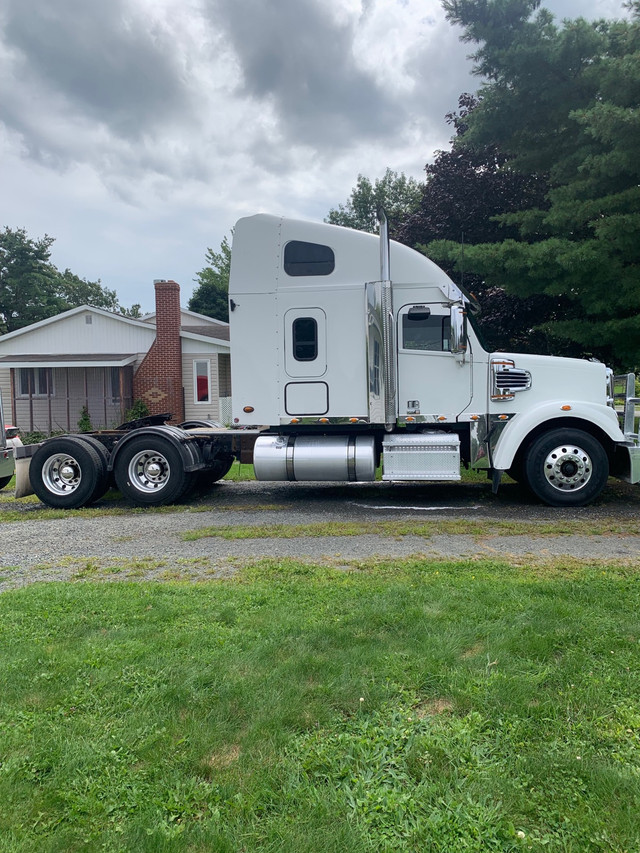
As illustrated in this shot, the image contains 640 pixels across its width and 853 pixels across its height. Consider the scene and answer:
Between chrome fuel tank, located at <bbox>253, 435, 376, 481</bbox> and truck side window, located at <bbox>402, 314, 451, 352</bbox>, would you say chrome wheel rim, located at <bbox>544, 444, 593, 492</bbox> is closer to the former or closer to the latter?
truck side window, located at <bbox>402, 314, 451, 352</bbox>

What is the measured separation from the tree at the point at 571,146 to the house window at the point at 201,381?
12655mm

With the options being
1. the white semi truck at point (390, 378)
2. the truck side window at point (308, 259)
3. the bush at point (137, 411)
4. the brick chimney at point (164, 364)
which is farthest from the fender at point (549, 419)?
the bush at point (137, 411)

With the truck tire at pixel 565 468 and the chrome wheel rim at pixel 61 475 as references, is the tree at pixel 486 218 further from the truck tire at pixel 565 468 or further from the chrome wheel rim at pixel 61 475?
the chrome wheel rim at pixel 61 475

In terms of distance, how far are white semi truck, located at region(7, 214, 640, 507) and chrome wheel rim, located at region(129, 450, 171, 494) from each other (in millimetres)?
1434

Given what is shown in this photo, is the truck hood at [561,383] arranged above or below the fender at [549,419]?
above

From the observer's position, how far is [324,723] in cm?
259

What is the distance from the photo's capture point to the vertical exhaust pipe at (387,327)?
781 centimetres

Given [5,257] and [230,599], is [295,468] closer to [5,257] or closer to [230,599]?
[230,599]

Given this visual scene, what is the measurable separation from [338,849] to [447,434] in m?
6.70

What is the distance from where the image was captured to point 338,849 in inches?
75.2

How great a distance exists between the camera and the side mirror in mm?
7934

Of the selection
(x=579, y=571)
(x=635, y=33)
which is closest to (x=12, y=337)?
(x=635, y=33)

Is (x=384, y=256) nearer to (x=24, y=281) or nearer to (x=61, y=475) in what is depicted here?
(x=61, y=475)

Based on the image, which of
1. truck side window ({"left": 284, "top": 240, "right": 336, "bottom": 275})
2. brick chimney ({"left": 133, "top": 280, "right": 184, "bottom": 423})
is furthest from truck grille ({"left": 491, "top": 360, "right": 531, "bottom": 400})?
brick chimney ({"left": 133, "top": 280, "right": 184, "bottom": 423})
